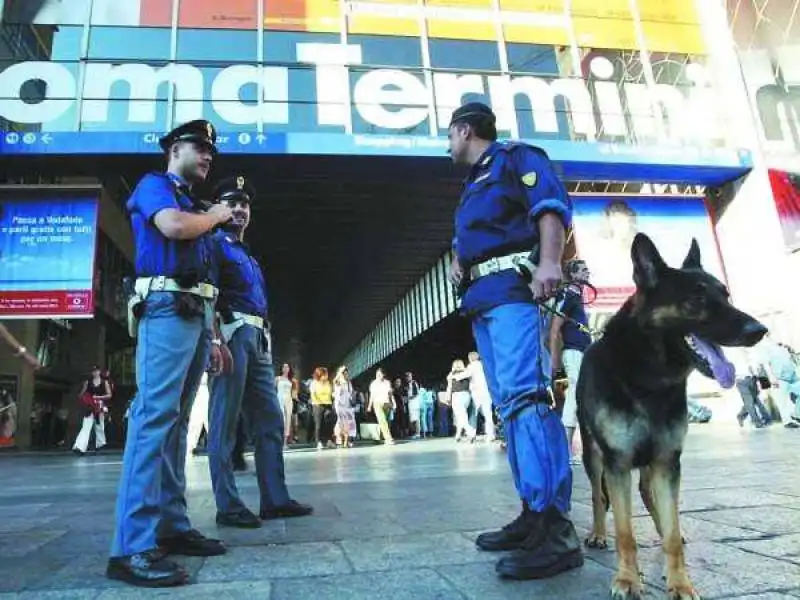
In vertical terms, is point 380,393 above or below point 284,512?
above

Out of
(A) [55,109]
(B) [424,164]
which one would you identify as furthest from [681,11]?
(A) [55,109]

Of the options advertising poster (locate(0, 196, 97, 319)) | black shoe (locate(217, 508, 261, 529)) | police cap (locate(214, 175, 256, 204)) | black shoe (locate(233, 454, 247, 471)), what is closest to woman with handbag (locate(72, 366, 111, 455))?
advertising poster (locate(0, 196, 97, 319))

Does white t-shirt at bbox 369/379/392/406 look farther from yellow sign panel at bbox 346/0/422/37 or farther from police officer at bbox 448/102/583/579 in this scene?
police officer at bbox 448/102/583/579

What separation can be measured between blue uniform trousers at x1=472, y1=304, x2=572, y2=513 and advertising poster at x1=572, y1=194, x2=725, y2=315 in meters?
13.4

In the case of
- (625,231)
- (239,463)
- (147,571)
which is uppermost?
(625,231)

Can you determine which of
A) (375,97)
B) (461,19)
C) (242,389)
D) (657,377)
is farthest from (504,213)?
(461,19)

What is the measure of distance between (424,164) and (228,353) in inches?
434

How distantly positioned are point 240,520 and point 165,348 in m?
1.46

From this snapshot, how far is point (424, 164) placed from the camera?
1422 cm

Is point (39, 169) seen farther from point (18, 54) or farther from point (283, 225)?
point (283, 225)

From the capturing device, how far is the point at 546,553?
2.42 metres

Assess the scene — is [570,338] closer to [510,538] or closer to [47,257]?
[510,538]

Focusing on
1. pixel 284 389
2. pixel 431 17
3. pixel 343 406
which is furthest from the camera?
pixel 431 17

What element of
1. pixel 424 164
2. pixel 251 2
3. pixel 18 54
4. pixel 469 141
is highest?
pixel 251 2
